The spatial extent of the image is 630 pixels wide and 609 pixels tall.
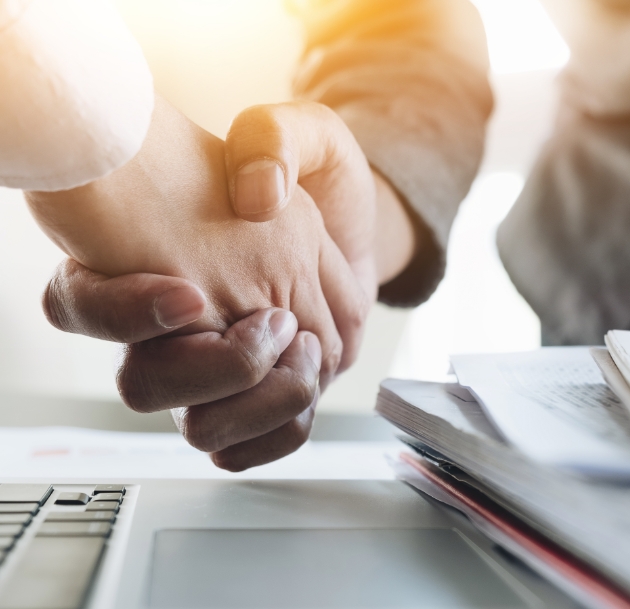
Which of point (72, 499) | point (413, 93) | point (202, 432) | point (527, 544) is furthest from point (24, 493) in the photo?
point (413, 93)

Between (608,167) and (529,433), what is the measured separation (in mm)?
614

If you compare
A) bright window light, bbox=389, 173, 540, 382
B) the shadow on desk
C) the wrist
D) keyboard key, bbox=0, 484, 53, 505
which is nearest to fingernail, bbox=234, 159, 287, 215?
keyboard key, bbox=0, 484, 53, 505

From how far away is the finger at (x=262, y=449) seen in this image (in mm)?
458

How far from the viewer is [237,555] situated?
9.9 inches

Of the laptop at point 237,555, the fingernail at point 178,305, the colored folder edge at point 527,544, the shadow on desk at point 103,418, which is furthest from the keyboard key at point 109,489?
the shadow on desk at point 103,418

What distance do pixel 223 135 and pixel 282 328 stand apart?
1.21 meters

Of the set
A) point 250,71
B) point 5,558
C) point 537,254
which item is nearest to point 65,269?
point 5,558

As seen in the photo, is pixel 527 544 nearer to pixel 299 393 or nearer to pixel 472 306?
pixel 299 393

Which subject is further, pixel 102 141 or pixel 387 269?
pixel 387 269

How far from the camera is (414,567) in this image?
248 mm

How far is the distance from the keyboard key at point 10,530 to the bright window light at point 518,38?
159 cm

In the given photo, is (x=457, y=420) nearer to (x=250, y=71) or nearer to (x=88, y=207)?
(x=88, y=207)

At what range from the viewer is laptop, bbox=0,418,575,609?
0.67ft

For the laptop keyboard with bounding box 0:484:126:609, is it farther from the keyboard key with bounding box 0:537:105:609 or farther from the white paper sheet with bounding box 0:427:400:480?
the white paper sheet with bounding box 0:427:400:480
